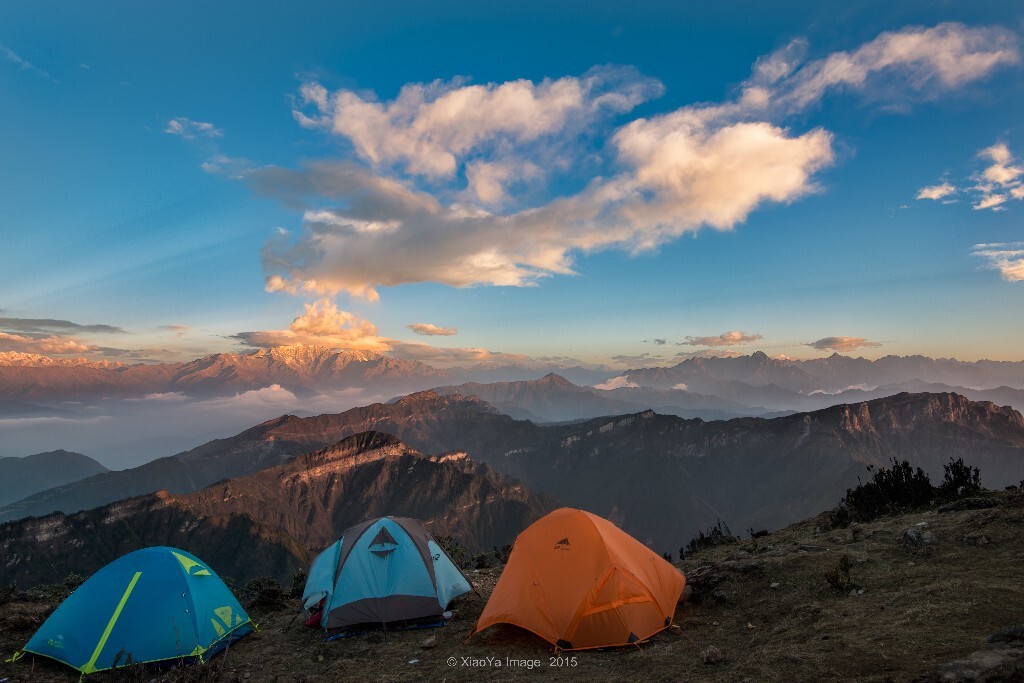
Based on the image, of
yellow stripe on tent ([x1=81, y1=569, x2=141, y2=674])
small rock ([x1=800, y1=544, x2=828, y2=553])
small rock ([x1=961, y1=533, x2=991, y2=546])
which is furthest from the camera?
small rock ([x1=800, y1=544, x2=828, y2=553])

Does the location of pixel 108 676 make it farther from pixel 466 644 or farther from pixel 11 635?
pixel 466 644

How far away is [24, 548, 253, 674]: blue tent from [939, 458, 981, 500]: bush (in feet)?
84.3

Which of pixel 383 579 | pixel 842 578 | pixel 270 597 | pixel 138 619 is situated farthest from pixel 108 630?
pixel 842 578

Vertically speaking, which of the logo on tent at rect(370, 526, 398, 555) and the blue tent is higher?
the logo on tent at rect(370, 526, 398, 555)

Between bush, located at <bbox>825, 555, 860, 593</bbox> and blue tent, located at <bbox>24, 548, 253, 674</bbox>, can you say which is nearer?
bush, located at <bbox>825, 555, 860, 593</bbox>

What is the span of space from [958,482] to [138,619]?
28.3 m

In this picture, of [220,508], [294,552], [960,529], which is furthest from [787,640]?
[220,508]

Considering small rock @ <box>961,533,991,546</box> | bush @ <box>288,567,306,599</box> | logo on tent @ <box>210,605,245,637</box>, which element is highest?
small rock @ <box>961,533,991,546</box>

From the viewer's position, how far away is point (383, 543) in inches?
618

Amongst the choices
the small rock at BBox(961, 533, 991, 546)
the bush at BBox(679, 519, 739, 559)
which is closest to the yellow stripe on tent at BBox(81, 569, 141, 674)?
the bush at BBox(679, 519, 739, 559)

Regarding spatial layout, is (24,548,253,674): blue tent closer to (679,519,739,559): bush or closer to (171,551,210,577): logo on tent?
(171,551,210,577): logo on tent

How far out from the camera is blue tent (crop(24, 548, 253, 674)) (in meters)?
12.1

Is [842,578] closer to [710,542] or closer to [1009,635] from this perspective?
[1009,635]

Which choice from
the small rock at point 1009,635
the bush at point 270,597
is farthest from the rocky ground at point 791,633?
the bush at point 270,597
